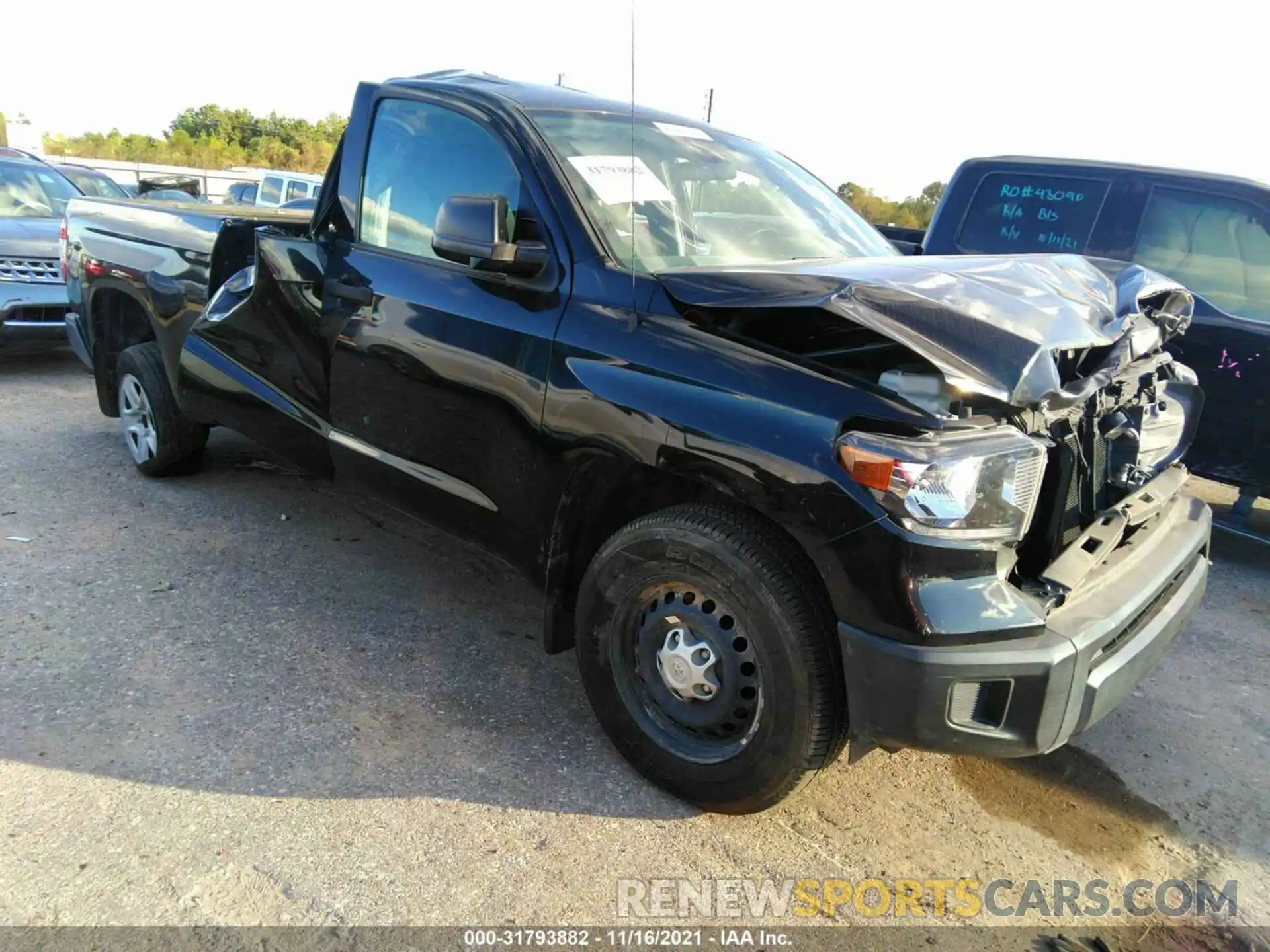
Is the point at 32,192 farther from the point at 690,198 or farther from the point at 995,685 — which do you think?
the point at 995,685

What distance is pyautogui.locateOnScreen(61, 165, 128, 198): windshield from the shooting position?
414 inches

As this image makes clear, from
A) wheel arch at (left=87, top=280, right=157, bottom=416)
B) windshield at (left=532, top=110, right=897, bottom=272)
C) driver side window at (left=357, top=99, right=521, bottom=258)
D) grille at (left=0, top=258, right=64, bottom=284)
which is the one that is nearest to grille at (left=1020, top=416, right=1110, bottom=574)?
windshield at (left=532, top=110, right=897, bottom=272)

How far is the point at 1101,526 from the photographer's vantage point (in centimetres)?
269

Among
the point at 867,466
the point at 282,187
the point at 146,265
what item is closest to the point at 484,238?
the point at 867,466

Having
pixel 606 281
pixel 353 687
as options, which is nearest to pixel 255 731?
pixel 353 687

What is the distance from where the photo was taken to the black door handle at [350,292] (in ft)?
11.3

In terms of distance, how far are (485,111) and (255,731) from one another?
222 cm

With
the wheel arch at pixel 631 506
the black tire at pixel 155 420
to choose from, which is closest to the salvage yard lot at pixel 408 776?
the wheel arch at pixel 631 506

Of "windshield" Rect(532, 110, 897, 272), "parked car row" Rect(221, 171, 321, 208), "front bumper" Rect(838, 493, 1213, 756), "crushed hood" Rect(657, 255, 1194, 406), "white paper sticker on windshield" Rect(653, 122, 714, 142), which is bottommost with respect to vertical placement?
"front bumper" Rect(838, 493, 1213, 756)

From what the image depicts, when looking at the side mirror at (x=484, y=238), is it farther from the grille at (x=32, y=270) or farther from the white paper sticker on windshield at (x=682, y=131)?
the grille at (x=32, y=270)

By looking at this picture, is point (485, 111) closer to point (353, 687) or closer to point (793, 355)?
point (793, 355)

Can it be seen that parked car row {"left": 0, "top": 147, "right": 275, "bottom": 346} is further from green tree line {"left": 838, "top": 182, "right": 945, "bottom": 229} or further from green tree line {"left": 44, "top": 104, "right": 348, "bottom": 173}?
green tree line {"left": 44, "top": 104, "right": 348, "bottom": 173}

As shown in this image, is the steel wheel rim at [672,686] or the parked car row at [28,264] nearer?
the steel wheel rim at [672,686]

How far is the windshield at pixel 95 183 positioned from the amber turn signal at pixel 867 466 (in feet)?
34.9
